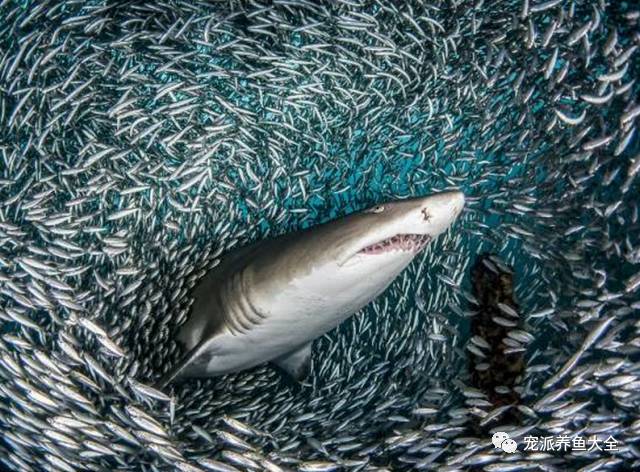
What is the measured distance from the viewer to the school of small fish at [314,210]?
379 cm

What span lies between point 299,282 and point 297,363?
217 centimetres

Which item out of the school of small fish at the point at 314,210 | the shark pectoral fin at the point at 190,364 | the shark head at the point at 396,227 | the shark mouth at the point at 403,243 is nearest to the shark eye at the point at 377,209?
the shark head at the point at 396,227

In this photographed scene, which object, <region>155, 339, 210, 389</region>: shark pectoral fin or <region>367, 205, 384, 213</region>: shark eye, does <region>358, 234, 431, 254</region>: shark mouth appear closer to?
<region>367, 205, 384, 213</region>: shark eye

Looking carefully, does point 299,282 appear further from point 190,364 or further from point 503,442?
point 503,442

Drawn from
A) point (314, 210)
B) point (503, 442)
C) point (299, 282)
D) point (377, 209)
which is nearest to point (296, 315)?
point (299, 282)

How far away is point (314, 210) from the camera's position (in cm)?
780

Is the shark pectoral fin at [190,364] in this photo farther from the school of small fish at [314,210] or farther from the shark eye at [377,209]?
the shark eye at [377,209]

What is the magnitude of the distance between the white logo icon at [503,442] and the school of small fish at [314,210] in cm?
11

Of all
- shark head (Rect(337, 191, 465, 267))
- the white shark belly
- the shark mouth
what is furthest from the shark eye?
the white shark belly

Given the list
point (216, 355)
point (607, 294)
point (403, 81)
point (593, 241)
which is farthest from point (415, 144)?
point (216, 355)

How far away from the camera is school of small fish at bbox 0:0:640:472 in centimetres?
379

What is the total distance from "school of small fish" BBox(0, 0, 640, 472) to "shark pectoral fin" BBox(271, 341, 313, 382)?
33 cm

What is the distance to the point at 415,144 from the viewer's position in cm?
755

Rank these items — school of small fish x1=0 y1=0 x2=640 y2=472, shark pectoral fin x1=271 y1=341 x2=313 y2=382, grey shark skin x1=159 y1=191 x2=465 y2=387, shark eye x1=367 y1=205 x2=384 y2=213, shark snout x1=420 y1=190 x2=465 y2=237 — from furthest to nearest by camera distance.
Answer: shark pectoral fin x1=271 y1=341 x2=313 y2=382, school of small fish x1=0 y1=0 x2=640 y2=472, shark eye x1=367 y1=205 x2=384 y2=213, grey shark skin x1=159 y1=191 x2=465 y2=387, shark snout x1=420 y1=190 x2=465 y2=237
